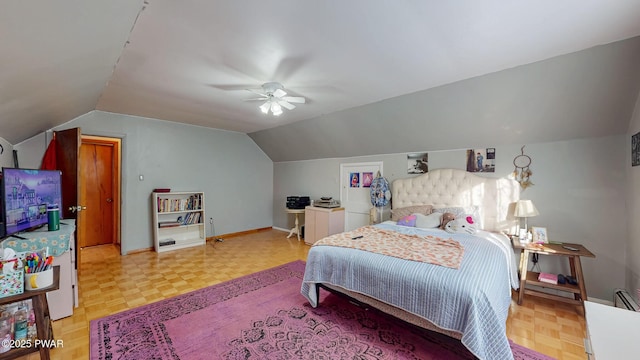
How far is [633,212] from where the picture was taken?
2.41 meters

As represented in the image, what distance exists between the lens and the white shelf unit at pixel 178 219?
4.55 metres

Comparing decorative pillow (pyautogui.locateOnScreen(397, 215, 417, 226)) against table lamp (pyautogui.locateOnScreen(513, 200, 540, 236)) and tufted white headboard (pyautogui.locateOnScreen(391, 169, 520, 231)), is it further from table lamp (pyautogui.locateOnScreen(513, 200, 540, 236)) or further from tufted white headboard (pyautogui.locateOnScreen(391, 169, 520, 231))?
table lamp (pyautogui.locateOnScreen(513, 200, 540, 236))

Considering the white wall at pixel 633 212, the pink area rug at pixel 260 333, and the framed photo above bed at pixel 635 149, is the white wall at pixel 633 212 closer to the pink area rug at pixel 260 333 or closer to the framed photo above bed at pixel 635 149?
the framed photo above bed at pixel 635 149

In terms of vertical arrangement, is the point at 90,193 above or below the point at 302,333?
above

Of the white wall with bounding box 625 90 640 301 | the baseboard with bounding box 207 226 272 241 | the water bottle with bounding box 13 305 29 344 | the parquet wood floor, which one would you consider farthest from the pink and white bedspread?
the baseboard with bounding box 207 226 272 241

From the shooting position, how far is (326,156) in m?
5.43

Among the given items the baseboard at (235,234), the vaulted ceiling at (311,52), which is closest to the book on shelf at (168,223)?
the baseboard at (235,234)

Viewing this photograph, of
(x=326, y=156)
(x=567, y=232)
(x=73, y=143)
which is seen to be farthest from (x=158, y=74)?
(x=567, y=232)

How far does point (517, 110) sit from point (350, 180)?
290 centimetres

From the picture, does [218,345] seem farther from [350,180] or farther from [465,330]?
[350,180]

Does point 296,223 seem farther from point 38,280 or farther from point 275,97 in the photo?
point 38,280

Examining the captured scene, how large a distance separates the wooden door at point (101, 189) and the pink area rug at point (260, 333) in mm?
3693

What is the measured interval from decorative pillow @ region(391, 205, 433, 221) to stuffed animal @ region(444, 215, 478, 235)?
0.54m

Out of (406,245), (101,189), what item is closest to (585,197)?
(406,245)
